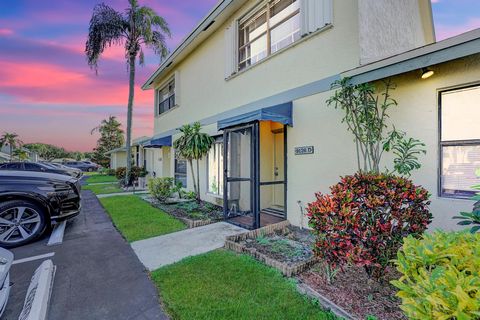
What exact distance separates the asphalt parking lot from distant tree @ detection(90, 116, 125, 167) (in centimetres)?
4923

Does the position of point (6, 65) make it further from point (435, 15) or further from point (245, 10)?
point (435, 15)

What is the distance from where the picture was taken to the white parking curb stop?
284 centimetres

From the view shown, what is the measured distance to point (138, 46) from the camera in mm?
15898

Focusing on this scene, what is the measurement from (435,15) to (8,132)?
144ft

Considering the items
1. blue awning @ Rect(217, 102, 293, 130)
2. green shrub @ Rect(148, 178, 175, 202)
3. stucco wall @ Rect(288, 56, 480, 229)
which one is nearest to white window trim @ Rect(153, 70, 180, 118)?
green shrub @ Rect(148, 178, 175, 202)

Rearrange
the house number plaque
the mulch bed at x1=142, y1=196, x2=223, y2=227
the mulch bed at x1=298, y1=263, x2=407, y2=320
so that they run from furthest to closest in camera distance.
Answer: the mulch bed at x1=142, y1=196, x2=223, y2=227 < the house number plaque < the mulch bed at x1=298, y1=263, x2=407, y2=320

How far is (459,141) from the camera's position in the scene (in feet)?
12.9

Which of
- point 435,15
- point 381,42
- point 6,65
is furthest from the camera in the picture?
point 6,65

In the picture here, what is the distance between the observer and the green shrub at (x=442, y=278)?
1.31 metres

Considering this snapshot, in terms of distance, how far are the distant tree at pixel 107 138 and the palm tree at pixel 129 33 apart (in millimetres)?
38626

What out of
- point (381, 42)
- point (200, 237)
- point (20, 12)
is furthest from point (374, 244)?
point (20, 12)

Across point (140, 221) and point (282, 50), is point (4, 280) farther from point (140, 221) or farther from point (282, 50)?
point (282, 50)

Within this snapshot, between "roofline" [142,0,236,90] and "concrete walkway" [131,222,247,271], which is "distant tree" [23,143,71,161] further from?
"concrete walkway" [131,222,247,271]

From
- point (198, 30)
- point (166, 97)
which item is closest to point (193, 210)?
point (198, 30)
